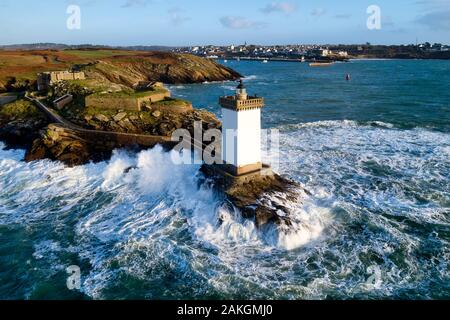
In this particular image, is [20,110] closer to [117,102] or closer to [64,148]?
[117,102]

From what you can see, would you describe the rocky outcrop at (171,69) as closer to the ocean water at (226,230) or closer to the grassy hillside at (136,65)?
the grassy hillside at (136,65)

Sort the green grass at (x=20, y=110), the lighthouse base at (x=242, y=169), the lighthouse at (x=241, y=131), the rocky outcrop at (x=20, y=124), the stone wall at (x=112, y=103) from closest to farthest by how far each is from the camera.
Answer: the lighthouse at (x=241, y=131) < the lighthouse base at (x=242, y=169) < the stone wall at (x=112, y=103) < the rocky outcrop at (x=20, y=124) < the green grass at (x=20, y=110)

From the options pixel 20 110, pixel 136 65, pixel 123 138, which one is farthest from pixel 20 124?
Answer: pixel 136 65

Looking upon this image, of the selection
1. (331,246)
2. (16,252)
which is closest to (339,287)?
(331,246)

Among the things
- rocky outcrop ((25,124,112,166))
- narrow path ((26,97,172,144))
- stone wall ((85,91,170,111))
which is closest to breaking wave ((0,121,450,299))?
rocky outcrop ((25,124,112,166))

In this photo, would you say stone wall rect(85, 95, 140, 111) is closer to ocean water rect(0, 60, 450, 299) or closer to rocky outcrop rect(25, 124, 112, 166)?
rocky outcrop rect(25, 124, 112, 166)

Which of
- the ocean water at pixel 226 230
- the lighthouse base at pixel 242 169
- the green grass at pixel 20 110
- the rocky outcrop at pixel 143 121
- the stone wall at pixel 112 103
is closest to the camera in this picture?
the ocean water at pixel 226 230

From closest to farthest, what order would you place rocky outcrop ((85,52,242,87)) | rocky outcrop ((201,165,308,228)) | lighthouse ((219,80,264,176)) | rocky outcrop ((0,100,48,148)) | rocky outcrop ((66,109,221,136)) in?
rocky outcrop ((201,165,308,228)) → lighthouse ((219,80,264,176)) → rocky outcrop ((66,109,221,136)) → rocky outcrop ((0,100,48,148)) → rocky outcrop ((85,52,242,87))

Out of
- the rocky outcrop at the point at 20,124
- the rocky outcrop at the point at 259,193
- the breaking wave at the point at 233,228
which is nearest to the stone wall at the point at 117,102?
the rocky outcrop at the point at 20,124
